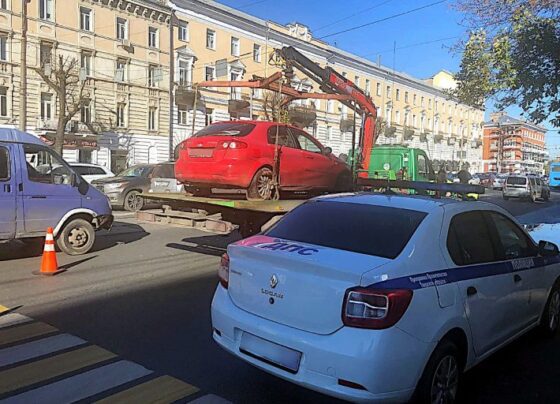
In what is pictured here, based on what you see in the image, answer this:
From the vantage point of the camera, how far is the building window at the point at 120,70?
38.7 metres

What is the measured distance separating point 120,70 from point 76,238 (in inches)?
1289

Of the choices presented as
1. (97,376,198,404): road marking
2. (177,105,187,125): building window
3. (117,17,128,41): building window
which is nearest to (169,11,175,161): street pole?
(177,105,187,125): building window

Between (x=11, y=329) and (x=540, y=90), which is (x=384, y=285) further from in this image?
(x=540, y=90)

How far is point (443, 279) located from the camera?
3.46m

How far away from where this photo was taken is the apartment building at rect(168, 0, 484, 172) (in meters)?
43.8

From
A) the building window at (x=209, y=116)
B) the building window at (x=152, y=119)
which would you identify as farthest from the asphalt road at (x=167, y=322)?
the building window at (x=209, y=116)

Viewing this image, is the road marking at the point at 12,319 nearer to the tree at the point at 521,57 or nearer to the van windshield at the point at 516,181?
the tree at the point at 521,57

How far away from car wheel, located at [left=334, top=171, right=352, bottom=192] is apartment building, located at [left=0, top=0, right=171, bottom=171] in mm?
29327

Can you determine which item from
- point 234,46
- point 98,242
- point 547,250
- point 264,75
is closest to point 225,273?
point 547,250

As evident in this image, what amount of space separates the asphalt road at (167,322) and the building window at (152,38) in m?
34.8

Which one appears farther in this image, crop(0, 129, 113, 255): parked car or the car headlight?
the car headlight

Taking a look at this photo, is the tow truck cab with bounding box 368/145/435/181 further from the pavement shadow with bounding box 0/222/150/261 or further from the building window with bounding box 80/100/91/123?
the building window with bounding box 80/100/91/123

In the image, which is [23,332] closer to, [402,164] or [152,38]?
[402,164]

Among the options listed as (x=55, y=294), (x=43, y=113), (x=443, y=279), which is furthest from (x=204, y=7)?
(x=443, y=279)
